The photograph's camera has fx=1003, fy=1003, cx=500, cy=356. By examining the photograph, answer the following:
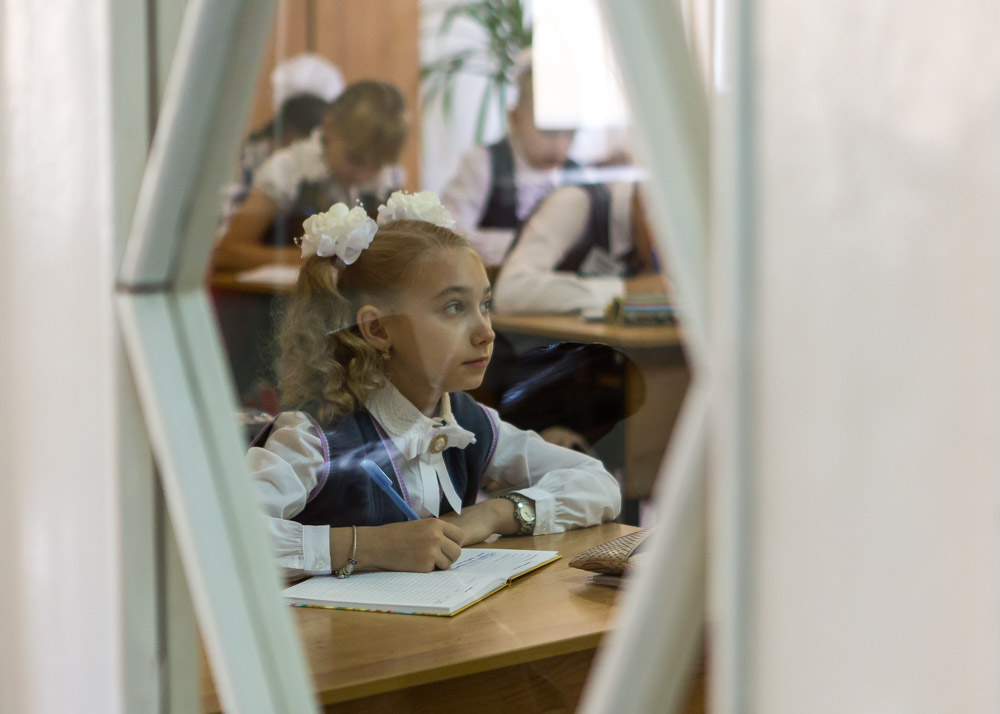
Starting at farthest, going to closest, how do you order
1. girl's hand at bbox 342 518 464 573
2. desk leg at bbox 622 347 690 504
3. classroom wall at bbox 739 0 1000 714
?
girl's hand at bbox 342 518 464 573 → desk leg at bbox 622 347 690 504 → classroom wall at bbox 739 0 1000 714

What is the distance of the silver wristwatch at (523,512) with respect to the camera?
0.36 meters

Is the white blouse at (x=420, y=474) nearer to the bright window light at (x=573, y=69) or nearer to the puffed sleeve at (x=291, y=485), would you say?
the puffed sleeve at (x=291, y=485)

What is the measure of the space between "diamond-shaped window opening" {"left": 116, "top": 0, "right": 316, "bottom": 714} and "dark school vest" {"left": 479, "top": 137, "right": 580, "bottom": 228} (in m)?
0.15

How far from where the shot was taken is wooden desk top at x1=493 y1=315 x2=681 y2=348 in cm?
29

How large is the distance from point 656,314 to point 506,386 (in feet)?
0.30

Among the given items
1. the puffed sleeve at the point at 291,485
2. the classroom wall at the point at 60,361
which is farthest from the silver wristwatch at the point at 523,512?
the classroom wall at the point at 60,361

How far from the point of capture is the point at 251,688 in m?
0.43

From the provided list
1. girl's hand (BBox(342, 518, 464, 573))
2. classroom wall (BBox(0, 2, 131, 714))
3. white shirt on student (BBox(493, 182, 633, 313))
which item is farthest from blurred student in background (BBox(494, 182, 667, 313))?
classroom wall (BBox(0, 2, 131, 714))

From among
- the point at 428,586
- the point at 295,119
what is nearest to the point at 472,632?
the point at 428,586

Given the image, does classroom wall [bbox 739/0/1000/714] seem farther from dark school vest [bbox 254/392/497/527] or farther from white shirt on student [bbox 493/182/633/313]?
dark school vest [bbox 254/392/497/527]

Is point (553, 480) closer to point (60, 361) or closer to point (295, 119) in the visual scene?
point (295, 119)

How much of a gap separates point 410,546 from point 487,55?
0.20m

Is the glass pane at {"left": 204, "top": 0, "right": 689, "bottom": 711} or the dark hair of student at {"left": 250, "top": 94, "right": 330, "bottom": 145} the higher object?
the dark hair of student at {"left": 250, "top": 94, "right": 330, "bottom": 145}

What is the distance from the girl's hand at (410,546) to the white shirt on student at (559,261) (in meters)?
0.10
